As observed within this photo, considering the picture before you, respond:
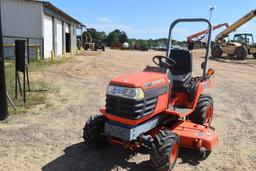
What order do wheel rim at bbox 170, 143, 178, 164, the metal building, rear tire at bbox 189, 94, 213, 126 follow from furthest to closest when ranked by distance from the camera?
the metal building
rear tire at bbox 189, 94, 213, 126
wheel rim at bbox 170, 143, 178, 164

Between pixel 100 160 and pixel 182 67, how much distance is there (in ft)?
7.44

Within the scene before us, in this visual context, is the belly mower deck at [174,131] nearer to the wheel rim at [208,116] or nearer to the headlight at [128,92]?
the headlight at [128,92]

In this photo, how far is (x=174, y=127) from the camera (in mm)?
4945

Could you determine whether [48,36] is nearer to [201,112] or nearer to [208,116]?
[208,116]

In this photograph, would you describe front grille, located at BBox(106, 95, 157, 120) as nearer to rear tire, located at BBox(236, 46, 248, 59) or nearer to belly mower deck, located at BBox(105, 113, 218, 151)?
belly mower deck, located at BBox(105, 113, 218, 151)

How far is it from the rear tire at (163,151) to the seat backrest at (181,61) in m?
1.70

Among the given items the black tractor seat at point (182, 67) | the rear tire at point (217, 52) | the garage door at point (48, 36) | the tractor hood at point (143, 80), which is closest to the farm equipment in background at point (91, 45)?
the rear tire at point (217, 52)

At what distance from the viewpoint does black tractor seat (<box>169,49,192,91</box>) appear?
543cm

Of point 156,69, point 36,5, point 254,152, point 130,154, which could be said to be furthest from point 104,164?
point 36,5

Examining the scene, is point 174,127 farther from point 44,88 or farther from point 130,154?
point 44,88

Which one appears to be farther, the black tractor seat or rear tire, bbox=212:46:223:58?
rear tire, bbox=212:46:223:58

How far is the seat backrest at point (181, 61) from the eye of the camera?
5570mm

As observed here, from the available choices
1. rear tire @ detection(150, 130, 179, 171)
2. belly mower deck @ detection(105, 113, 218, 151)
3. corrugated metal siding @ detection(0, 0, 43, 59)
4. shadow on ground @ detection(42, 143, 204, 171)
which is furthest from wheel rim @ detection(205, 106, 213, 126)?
corrugated metal siding @ detection(0, 0, 43, 59)

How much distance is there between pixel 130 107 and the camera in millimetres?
4031
